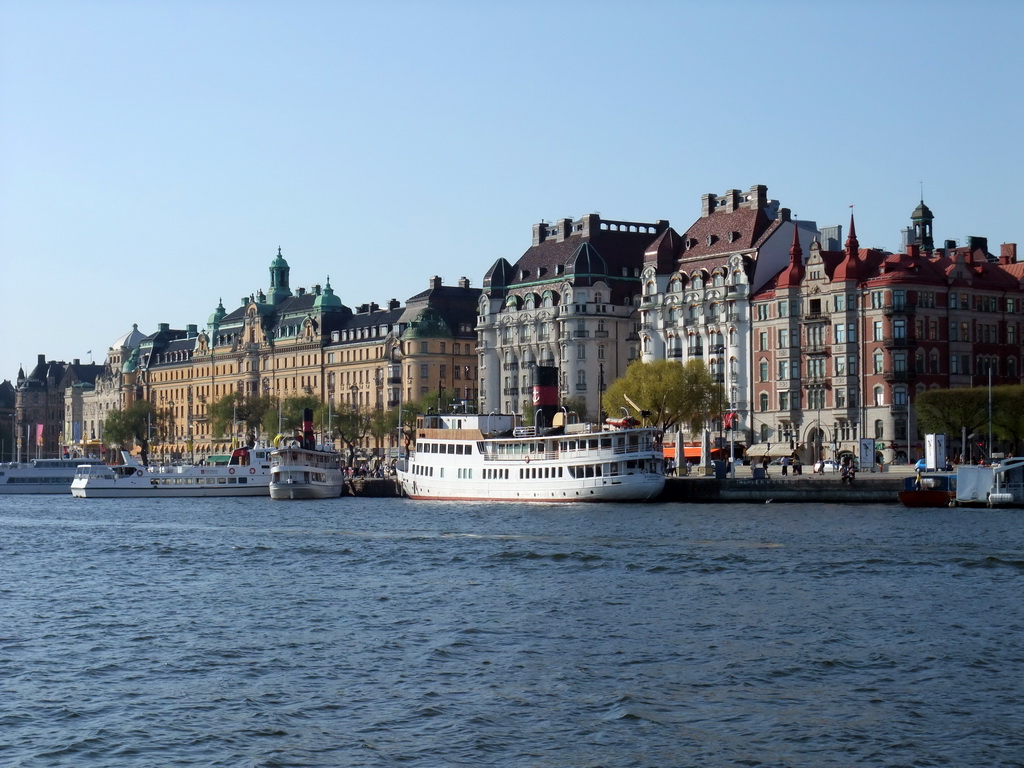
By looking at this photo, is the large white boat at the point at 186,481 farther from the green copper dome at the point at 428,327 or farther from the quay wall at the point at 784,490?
the green copper dome at the point at 428,327

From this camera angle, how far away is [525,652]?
38.2 metres

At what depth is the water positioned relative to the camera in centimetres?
2873

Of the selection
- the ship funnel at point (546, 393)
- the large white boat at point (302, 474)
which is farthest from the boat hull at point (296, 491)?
the ship funnel at point (546, 393)

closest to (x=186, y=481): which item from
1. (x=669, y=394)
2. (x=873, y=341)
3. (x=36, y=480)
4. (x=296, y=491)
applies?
(x=296, y=491)

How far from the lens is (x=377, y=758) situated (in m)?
27.6

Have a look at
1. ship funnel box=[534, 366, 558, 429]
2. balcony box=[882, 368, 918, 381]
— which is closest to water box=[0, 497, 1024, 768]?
ship funnel box=[534, 366, 558, 429]

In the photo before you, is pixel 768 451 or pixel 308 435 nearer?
pixel 768 451

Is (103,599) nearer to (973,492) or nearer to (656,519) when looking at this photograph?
(656,519)

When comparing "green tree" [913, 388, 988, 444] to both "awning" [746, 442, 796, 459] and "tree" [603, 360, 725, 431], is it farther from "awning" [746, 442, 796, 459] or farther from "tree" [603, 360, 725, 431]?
"tree" [603, 360, 725, 431]

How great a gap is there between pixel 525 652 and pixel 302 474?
311ft

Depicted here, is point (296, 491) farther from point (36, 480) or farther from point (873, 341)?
point (873, 341)

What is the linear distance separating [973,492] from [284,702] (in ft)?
223

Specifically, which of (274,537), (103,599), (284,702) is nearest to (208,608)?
(103,599)

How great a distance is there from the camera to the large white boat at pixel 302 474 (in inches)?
5157
